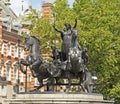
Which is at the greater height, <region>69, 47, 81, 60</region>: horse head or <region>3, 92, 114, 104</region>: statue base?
<region>69, 47, 81, 60</region>: horse head

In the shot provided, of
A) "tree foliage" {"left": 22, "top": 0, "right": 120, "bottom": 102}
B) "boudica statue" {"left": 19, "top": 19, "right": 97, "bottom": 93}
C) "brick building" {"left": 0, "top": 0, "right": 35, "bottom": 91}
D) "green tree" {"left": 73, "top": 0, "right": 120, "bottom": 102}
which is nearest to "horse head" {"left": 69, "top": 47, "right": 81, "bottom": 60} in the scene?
"boudica statue" {"left": 19, "top": 19, "right": 97, "bottom": 93}

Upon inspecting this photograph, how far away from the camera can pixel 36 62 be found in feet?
77.3

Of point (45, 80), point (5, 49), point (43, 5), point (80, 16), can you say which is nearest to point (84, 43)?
point (80, 16)

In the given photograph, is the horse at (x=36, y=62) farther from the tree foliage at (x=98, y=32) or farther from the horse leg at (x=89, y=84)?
the tree foliage at (x=98, y=32)

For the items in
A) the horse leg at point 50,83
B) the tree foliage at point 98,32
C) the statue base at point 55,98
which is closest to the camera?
the statue base at point 55,98

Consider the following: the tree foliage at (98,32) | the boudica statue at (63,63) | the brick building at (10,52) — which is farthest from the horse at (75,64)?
the brick building at (10,52)

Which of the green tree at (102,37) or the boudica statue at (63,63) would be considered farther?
the green tree at (102,37)

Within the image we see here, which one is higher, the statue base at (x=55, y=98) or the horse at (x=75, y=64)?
the horse at (x=75, y=64)

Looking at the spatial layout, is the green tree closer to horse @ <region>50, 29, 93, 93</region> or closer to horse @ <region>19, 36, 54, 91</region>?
horse @ <region>50, 29, 93, 93</region>

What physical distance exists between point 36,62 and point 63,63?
1.32 meters

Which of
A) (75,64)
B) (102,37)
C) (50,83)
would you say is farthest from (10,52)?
(75,64)

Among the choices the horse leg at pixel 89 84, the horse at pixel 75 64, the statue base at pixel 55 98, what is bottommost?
the statue base at pixel 55 98

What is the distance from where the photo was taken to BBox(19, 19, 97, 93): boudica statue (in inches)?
932

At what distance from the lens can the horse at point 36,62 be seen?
23641 millimetres
